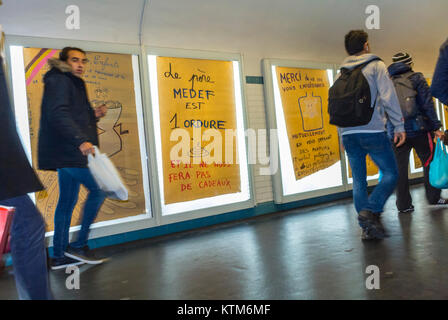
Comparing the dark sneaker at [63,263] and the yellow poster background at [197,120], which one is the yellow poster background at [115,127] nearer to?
the yellow poster background at [197,120]

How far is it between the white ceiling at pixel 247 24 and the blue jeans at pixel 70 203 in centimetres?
165

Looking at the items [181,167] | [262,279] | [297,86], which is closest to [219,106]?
[181,167]

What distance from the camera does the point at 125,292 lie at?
249cm

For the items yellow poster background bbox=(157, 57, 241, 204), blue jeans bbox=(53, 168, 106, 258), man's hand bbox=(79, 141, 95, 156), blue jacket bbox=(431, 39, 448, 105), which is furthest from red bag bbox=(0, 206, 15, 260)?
yellow poster background bbox=(157, 57, 241, 204)

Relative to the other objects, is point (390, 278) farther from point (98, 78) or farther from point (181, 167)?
point (98, 78)

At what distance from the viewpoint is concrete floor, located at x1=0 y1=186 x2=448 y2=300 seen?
226 cm

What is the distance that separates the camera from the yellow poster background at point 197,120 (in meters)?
4.65

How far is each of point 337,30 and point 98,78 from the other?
388cm

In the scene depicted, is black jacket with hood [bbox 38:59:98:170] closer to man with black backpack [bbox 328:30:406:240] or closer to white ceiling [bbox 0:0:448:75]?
white ceiling [bbox 0:0:448:75]

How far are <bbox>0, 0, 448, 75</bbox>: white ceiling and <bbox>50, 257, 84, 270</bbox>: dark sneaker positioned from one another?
85.4 inches

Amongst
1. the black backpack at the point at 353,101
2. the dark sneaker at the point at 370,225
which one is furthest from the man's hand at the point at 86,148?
the dark sneaker at the point at 370,225

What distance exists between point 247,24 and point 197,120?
4.93 ft

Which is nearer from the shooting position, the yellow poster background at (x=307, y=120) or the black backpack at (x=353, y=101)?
the black backpack at (x=353, y=101)

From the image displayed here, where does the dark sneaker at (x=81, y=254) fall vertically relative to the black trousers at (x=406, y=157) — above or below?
below
